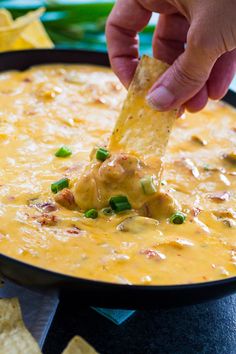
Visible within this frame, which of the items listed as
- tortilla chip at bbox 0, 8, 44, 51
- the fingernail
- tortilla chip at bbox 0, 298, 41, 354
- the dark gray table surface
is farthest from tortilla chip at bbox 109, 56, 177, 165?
tortilla chip at bbox 0, 8, 44, 51

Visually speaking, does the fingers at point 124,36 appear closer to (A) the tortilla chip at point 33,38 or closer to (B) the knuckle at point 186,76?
(B) the knuckle at point 186,76

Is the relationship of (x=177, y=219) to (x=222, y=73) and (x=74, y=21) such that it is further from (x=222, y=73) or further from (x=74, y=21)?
(x=74, y=21)

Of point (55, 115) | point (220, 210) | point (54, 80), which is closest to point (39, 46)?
point (54, 80)

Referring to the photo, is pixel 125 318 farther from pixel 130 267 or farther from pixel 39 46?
pixel 39 46

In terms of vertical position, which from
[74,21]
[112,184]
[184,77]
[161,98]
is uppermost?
[184,77]

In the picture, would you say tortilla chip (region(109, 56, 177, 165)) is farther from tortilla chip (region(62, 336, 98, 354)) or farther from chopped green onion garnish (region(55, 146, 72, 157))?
tortilla chip (region(62, 336, 98, 354))

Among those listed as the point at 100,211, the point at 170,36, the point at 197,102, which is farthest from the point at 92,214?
the point at 170,36

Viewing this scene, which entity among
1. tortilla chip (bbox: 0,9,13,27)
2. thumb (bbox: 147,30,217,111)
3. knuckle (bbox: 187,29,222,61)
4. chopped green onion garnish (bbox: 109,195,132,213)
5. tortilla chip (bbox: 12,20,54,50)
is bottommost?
tortilla chip (bbox: 12,20,54,50)
